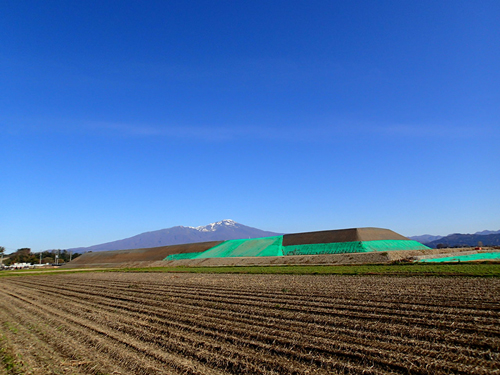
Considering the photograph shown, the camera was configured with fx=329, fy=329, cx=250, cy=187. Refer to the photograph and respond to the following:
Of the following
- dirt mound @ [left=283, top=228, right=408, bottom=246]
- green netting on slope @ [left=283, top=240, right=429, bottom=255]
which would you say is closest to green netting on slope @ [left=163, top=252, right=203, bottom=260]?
dirt mound @ [left=283, top=228, right=408, bottom=246]

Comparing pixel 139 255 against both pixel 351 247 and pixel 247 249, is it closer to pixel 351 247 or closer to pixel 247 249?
pixel 247 249

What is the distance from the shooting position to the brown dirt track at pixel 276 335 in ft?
36.2

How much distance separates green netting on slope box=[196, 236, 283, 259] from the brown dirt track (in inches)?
2737

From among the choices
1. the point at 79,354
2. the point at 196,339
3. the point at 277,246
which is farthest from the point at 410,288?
the point at 277,246

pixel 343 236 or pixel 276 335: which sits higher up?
pixel 343 236

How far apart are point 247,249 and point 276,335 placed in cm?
8616

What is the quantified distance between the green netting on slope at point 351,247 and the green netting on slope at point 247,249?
4.04 meters

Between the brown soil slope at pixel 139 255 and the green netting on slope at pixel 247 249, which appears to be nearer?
the green netting on slope at pixel 247 249

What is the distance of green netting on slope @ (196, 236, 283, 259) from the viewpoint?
92.7 m

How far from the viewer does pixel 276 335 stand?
14188 mm

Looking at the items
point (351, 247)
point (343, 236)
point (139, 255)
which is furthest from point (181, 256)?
point (351, 247)

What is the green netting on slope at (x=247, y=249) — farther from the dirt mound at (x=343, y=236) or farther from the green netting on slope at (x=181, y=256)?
the dirt mound at (x=343, y=236)

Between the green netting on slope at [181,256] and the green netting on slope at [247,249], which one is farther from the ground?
the green netting on slope at [247,249]

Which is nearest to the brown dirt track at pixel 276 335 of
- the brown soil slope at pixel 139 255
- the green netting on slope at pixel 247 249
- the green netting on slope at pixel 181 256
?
the green netting on slope at pixel 247 249
